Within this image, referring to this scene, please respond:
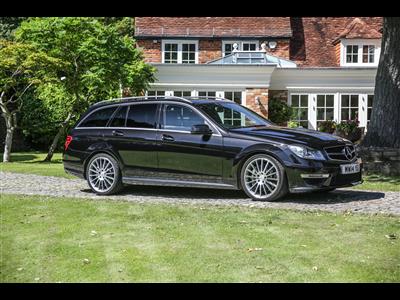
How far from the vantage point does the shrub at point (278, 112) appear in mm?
27172

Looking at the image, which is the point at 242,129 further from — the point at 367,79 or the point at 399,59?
the point at 367,79

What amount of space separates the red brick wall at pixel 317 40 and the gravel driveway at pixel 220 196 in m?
21.7

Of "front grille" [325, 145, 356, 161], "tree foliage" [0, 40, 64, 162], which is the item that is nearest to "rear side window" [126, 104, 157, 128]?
"front grille" [325, 145, 356, 161]

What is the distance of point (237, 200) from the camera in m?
8.91

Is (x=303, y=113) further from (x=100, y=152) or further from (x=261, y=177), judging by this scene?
(x=261, y=177)

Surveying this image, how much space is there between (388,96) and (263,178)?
634 cm

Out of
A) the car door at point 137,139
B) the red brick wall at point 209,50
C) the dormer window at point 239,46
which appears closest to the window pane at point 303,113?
the dormer window at point 239,46

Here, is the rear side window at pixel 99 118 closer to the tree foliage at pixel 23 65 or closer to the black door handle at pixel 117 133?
the black door handle at pixel 117 133

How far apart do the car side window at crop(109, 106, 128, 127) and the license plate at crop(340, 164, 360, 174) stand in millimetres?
3801

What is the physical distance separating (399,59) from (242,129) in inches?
243

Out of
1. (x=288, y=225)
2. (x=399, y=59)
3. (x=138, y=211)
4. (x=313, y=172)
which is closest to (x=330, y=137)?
(x=313, y=172)

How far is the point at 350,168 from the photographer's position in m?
8.74

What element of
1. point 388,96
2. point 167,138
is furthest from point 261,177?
point 388,96
